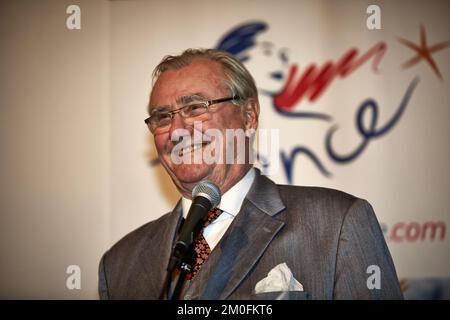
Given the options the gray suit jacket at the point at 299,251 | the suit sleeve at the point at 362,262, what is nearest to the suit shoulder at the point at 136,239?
the gray suit jacket at the point at 299,251

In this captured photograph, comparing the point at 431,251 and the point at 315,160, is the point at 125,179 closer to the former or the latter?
the point at 315,160

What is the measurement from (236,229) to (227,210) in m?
0.15

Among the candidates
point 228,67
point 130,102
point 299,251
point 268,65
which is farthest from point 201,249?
point 268,65

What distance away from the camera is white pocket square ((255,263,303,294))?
1.70 meters

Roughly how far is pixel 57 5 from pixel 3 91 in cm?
57

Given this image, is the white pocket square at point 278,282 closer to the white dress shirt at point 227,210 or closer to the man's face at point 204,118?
the white dress shirt at point 227,210

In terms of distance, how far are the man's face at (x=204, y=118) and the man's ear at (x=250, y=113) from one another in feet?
0.19

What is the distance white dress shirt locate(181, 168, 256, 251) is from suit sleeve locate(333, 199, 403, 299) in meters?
0.46

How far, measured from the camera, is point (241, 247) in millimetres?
1881

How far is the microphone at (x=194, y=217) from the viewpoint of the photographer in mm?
1426

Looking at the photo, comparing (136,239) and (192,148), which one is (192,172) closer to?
(192,148)

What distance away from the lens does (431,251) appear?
2.62 m
